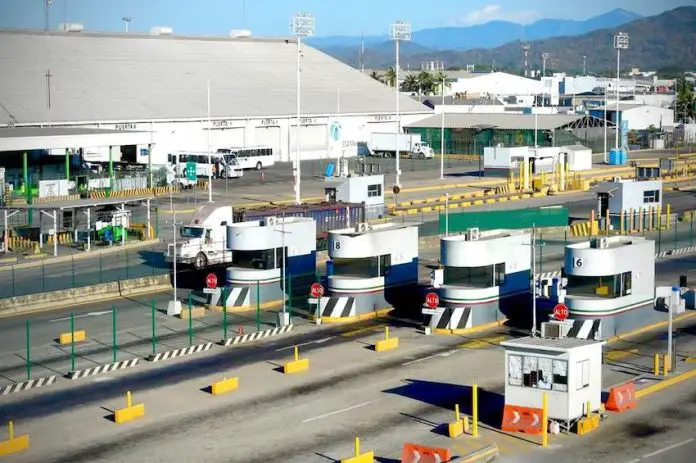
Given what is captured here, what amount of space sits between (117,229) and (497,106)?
8699 centimetres

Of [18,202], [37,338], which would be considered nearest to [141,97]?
[18,202]

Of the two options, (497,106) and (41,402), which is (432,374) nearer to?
(41,402)

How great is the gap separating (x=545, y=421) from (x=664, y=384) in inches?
249

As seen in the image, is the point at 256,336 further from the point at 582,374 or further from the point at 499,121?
the point at 499,121

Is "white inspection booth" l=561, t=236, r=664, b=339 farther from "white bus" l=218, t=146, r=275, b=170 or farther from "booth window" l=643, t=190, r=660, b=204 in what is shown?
"white bus" l=218, t=146, r=275, b=170

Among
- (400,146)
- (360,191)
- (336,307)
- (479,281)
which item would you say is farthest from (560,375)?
(400,146)

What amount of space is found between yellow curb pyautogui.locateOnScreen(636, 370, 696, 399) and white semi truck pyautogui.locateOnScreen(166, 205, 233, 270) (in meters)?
23.7

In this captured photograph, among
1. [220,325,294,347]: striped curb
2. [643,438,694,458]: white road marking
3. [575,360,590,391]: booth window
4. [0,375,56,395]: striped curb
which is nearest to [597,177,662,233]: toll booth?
[220,325,294,347]: striped curb

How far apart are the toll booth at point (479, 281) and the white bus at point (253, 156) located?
177 feet

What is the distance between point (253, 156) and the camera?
9906cm

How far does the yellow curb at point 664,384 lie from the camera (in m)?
34.3

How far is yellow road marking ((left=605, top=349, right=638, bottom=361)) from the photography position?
3878 centimetres

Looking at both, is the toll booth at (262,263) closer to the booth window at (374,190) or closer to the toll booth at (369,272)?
the toll booth at (369,272)

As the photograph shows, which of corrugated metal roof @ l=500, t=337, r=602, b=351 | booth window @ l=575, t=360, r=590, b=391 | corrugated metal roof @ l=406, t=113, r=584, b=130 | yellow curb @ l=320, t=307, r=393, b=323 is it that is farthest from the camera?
corrugated metal roof @ l=406, t=113, r=584, b=130
